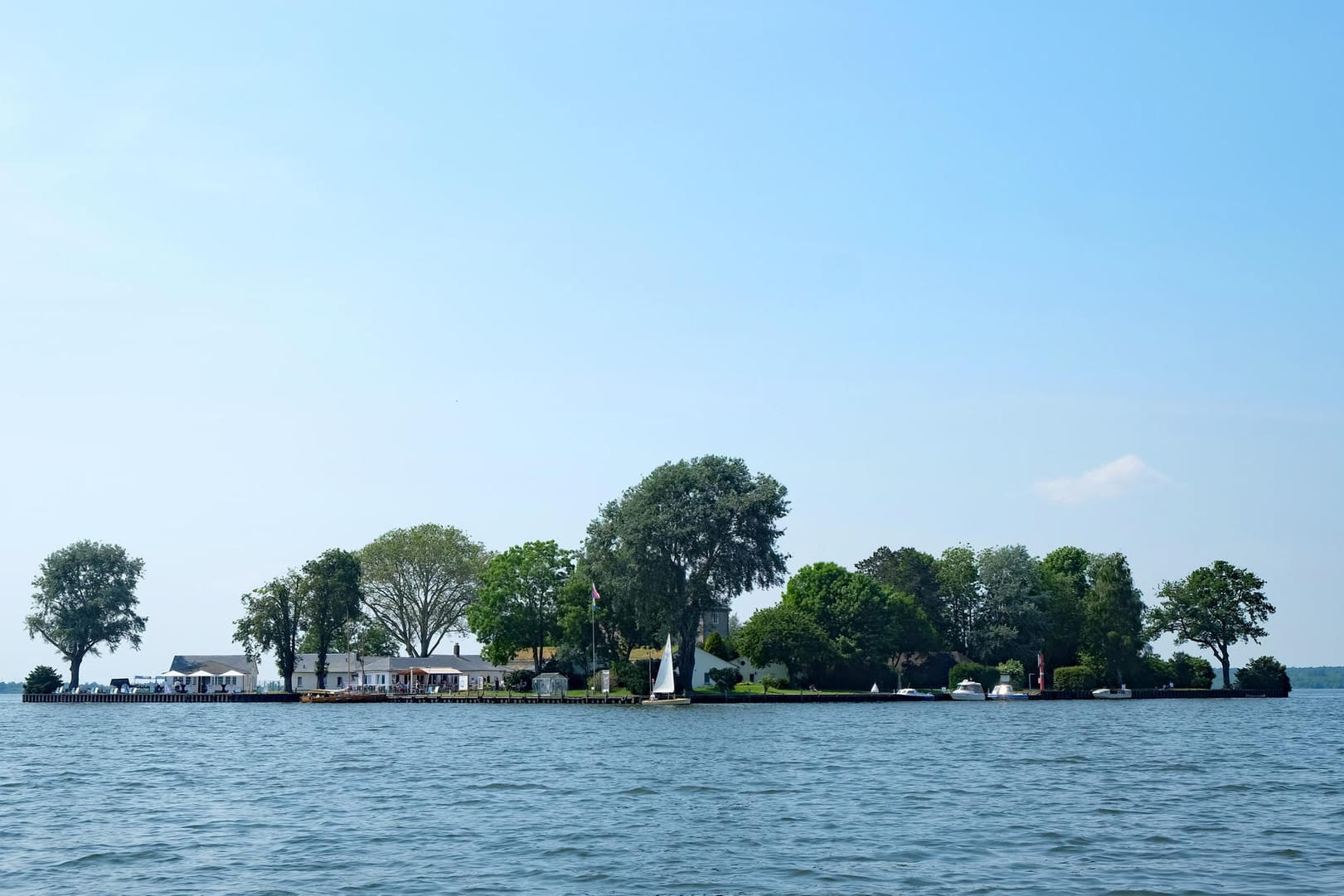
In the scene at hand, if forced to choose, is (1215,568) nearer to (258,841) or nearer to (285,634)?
(285,634)

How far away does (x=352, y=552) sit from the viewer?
136875 millimetres

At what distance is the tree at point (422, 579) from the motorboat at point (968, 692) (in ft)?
194

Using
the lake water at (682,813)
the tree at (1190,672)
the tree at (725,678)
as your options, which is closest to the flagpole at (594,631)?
the tree at (725,678)

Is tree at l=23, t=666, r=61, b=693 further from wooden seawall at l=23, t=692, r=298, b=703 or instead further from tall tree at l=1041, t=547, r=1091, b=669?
tall tree at l=1041, t=547, r=1091, b=669

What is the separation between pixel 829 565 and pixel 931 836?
3804 inches

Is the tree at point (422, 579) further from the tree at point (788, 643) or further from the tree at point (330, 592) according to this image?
the tree at point (788, 643)

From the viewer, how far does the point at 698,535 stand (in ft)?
319

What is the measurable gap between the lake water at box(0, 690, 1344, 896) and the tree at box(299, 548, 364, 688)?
6475cm

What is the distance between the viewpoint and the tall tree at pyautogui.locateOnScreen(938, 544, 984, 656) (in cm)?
13688

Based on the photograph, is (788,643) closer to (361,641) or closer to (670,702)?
(670,702)

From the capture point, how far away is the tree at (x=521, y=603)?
125 m

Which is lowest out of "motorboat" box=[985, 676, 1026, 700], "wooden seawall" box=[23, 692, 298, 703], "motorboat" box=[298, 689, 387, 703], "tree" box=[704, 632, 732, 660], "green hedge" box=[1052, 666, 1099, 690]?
"wooden seawall" box=[23, 692, 298, 703]

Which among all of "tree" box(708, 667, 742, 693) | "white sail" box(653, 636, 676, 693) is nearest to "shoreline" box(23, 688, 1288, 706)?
"tree" box(708, 667, 742, 693)

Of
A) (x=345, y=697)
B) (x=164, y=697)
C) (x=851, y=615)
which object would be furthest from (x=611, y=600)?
(x=164, y=697)
